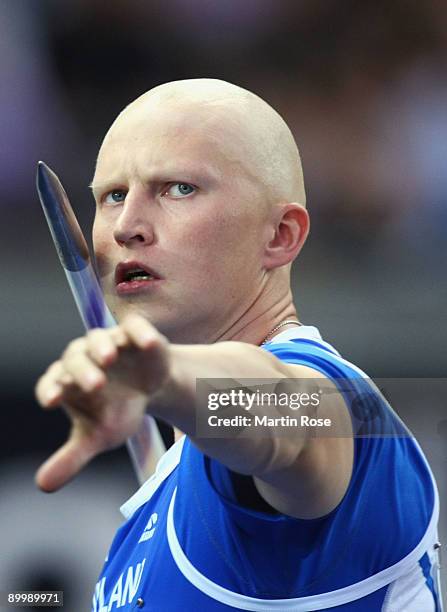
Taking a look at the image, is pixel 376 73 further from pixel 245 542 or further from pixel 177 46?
pixel 245 542

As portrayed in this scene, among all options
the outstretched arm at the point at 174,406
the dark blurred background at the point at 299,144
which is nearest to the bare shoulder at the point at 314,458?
the outstretched arm at the point at 174,406

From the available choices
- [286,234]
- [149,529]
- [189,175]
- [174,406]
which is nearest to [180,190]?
[189,175]

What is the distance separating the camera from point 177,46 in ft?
7.19

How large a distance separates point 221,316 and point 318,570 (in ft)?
0.99

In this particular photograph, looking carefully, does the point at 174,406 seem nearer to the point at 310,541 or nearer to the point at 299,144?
the point at 310,541

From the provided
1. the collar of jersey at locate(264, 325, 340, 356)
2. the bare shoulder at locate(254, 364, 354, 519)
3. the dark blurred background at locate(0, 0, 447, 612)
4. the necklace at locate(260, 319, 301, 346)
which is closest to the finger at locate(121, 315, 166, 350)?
the bare shoulder at locate(254, 364, 354, 519)

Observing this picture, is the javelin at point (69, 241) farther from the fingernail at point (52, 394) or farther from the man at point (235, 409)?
the fingernail at point (52, 394)

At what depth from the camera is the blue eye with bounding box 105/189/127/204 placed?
1.07m

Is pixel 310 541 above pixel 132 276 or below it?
below

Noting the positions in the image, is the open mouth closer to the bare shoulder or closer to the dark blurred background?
the bare shoulder

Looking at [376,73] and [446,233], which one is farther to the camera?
[376,73]

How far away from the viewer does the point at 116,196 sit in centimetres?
108

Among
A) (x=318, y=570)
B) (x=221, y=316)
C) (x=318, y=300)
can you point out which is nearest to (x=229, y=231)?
(x=221, y=316)

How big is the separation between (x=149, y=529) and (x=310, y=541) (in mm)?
217
